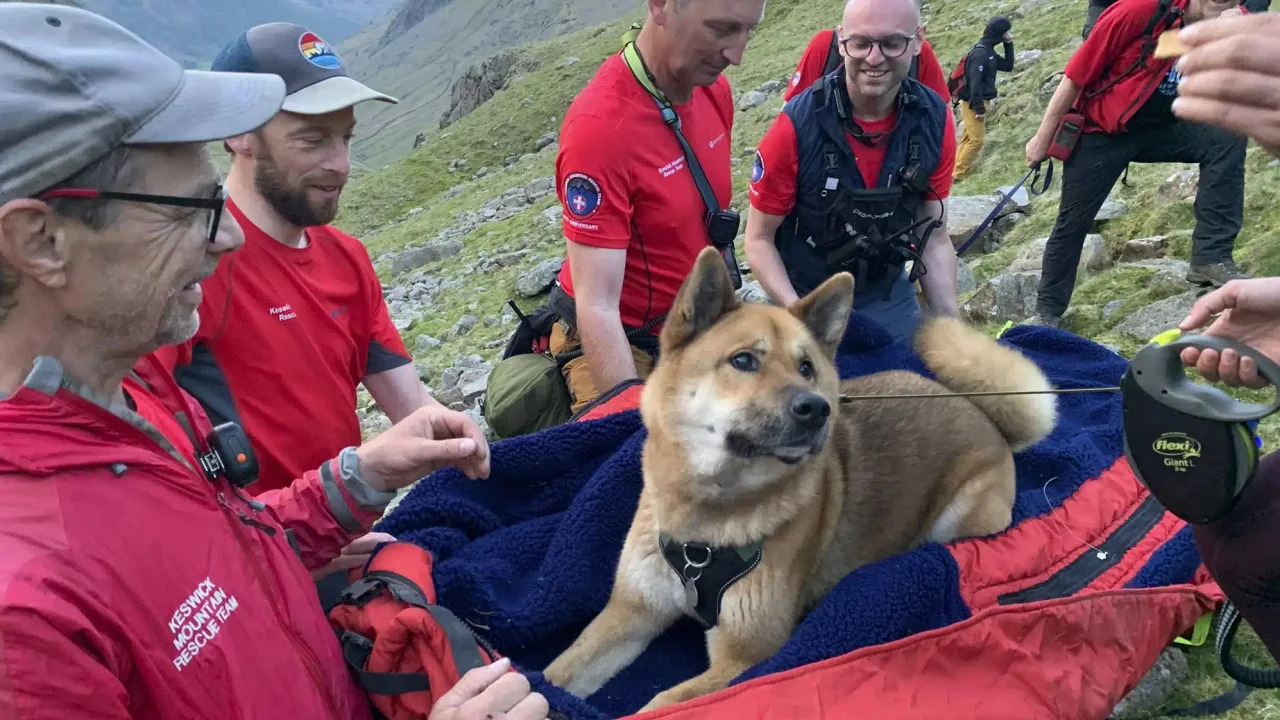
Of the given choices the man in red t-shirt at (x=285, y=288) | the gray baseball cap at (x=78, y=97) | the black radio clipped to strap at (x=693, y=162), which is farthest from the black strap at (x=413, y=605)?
the black radio clipped to strap at (x=693, y=162)

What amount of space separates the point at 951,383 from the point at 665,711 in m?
2.15

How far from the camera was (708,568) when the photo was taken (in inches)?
108

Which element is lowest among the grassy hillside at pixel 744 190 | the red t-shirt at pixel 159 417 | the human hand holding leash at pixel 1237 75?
the grassy hillside at pixel 744 190

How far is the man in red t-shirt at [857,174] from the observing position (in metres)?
4.39

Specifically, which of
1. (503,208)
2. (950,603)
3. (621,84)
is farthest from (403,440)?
(503,208)

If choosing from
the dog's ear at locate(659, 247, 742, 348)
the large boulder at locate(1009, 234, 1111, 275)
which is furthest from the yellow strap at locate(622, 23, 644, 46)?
the large boulder at locate(1009, 234, 1111, 275)

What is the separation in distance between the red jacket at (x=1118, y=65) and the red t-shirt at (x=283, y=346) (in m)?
5.11

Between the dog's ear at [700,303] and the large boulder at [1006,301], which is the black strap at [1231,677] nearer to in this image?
the dog's ear at [700,303]

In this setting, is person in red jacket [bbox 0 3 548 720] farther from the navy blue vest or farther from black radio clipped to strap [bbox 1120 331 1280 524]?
the navy blue vest

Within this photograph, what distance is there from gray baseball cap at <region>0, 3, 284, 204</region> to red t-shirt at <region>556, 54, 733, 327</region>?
7.35 feet

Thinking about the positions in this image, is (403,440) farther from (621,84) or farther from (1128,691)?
(1128,691)

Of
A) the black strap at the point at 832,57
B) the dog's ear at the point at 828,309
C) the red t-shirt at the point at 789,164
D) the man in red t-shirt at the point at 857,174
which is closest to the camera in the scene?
the dog's ear at the point at 828,309

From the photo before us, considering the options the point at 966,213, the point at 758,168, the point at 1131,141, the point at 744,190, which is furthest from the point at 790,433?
the point at 744,190

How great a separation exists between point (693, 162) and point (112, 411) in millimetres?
3016
